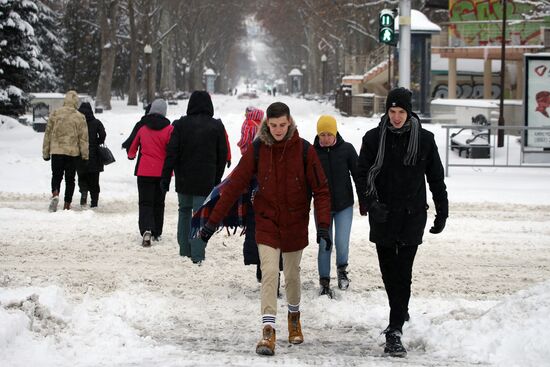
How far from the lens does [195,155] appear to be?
400 inches

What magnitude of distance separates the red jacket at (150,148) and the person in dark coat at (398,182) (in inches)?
196

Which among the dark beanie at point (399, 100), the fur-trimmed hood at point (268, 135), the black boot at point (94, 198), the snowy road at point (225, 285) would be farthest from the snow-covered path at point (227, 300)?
the dark beanie at point (399, 100)

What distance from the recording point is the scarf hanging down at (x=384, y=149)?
6.54 metres

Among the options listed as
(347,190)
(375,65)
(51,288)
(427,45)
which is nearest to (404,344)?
(347,190)

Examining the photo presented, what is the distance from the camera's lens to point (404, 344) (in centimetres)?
692

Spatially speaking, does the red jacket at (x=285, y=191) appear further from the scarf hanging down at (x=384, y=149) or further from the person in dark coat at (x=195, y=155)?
the person in dark coat at (x=195, y=155)

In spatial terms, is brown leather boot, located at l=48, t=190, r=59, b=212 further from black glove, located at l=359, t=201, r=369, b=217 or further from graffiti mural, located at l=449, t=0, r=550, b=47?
graffiti mural, located at l=449, t=0, r=550, b=47

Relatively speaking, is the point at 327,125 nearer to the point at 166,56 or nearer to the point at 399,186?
the point at 399,186

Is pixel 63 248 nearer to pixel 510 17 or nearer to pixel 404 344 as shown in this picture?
pixel 404 344

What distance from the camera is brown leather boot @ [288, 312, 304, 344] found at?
7.00 m

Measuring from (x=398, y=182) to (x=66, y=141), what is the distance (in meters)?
8.73

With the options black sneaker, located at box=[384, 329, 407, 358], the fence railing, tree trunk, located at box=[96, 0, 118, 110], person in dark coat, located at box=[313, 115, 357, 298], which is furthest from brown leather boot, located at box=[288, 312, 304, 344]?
tree trunk, located at box=[96, 0, 118, 110]

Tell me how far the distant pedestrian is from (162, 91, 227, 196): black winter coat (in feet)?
15.1

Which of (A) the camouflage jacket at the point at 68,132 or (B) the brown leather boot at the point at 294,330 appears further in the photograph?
(A) the camouflage jacket at the point at 68,132
